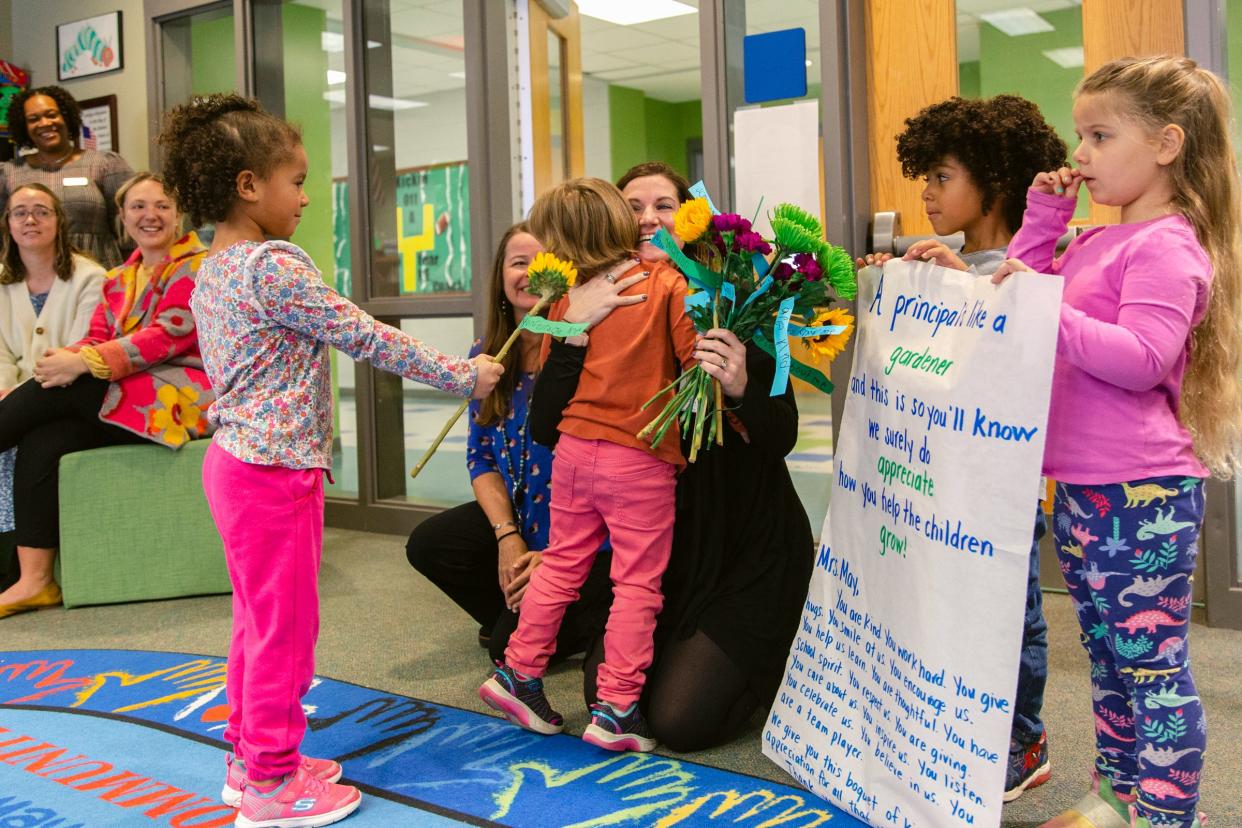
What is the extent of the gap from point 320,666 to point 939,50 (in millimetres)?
2353

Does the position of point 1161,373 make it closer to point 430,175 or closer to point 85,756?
point 85,756

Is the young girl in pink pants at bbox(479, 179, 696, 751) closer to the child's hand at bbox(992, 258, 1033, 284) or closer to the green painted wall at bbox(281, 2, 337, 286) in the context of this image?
the child's hand at bbox(992, 258, 1033, 284)

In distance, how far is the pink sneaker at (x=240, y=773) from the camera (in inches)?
72.9

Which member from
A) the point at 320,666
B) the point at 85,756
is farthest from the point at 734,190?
the point at 85,756

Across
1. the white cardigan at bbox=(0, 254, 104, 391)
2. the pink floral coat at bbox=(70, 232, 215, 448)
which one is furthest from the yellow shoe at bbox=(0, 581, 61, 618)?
the white cardigan at bbox=(0, 254, 104, 391)

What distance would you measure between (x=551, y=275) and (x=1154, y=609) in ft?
3.70

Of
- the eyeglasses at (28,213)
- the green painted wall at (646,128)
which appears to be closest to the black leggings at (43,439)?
the eyeglasses at (28,213)

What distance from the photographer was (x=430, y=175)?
457cm

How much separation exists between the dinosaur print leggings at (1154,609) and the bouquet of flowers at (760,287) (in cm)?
51

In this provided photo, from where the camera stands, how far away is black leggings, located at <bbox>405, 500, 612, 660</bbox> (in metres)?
2.57

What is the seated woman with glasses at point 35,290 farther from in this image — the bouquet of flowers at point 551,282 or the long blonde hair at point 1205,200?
the long blonde hair at point 1205,200

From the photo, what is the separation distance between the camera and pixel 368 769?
2.03m

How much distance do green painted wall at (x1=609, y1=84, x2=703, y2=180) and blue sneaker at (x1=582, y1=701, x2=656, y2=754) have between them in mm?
9646

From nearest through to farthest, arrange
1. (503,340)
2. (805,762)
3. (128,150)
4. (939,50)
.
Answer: (805,762), (503,340), (939,50), (128,150)
